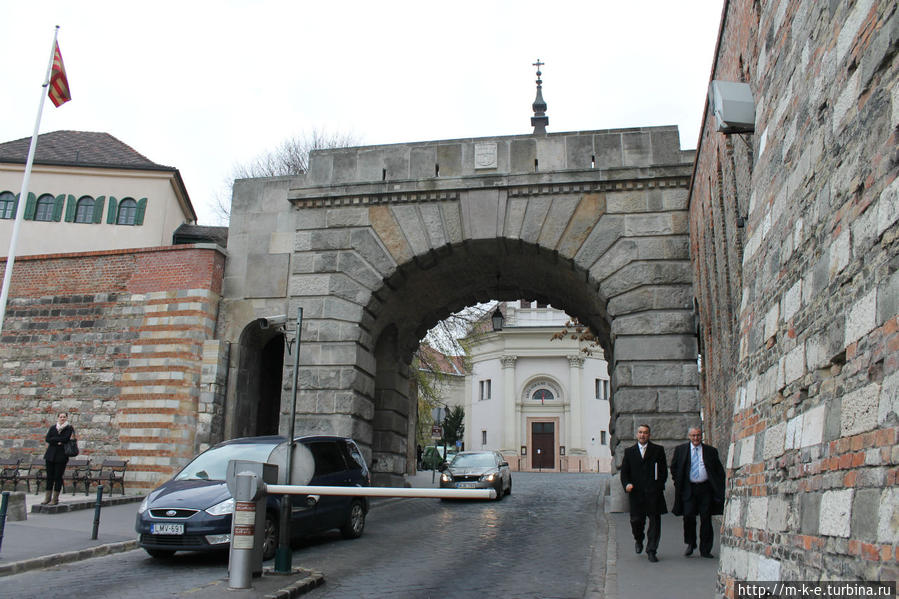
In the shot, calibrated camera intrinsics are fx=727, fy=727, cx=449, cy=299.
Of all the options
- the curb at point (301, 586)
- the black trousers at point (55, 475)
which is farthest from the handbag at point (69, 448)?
the curb at point (301, 586)

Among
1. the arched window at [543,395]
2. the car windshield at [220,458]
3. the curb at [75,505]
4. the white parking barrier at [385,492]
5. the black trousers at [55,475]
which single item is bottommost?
the curb at [75,505]

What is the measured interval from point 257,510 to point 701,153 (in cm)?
837

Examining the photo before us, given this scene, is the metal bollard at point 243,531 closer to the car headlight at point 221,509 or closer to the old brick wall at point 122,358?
the car headlight at point 221,509

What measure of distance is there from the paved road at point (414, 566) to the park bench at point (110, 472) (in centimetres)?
514

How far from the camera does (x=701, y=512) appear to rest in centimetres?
829

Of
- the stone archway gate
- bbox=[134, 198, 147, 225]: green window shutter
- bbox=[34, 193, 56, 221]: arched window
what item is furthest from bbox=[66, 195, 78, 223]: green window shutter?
the stone archway gate

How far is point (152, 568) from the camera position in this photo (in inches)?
318

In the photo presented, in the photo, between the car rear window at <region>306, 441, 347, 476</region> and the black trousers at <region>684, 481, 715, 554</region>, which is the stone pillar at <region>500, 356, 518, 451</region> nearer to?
the car rear window at <region>306, 441, 347, 476</region>

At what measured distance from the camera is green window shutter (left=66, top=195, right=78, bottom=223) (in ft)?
80.2

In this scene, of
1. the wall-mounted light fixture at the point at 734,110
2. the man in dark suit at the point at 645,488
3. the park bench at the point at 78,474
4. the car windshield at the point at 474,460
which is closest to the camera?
the wall-mounted light fixture at the point at 734,110

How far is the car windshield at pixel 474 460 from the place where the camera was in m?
18.4

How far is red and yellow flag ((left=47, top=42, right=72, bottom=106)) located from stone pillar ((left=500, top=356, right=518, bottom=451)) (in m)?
38.4

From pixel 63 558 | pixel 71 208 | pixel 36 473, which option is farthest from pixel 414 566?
pixel 71 208

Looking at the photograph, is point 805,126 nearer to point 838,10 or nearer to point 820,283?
point 838,10
